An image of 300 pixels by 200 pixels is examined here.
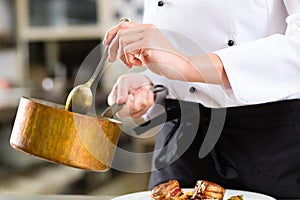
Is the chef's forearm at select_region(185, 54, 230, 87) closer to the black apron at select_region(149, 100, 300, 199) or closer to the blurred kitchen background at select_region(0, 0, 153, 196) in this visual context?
the black apron at select_region(149, 100, 300, 199)

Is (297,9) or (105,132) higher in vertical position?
(297,9)

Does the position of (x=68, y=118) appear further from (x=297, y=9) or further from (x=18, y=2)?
(x=18, y=2)

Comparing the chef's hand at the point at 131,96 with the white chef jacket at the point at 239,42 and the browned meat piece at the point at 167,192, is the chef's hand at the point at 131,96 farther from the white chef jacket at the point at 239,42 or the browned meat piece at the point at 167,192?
the browned meat piece at the point at 167,192

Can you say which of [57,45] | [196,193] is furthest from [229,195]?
[57,45]

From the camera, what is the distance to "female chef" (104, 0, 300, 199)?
2.82ft

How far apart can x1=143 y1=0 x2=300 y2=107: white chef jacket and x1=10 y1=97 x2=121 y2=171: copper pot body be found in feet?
0.68

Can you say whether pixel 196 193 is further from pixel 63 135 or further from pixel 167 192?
pixel 63 135

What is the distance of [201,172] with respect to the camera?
1.07 metres

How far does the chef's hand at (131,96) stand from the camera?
109 cm

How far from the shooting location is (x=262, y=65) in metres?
0.86

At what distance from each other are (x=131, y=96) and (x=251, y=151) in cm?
25

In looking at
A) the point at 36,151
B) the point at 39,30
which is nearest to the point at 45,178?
the point at 39,30

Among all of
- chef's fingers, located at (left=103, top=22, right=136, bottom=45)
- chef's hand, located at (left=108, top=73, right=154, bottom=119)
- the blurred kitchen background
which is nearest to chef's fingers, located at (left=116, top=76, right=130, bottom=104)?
chef's hand, located at (left=108, top=73, right=154, bottom=119)

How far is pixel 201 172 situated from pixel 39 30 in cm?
336
